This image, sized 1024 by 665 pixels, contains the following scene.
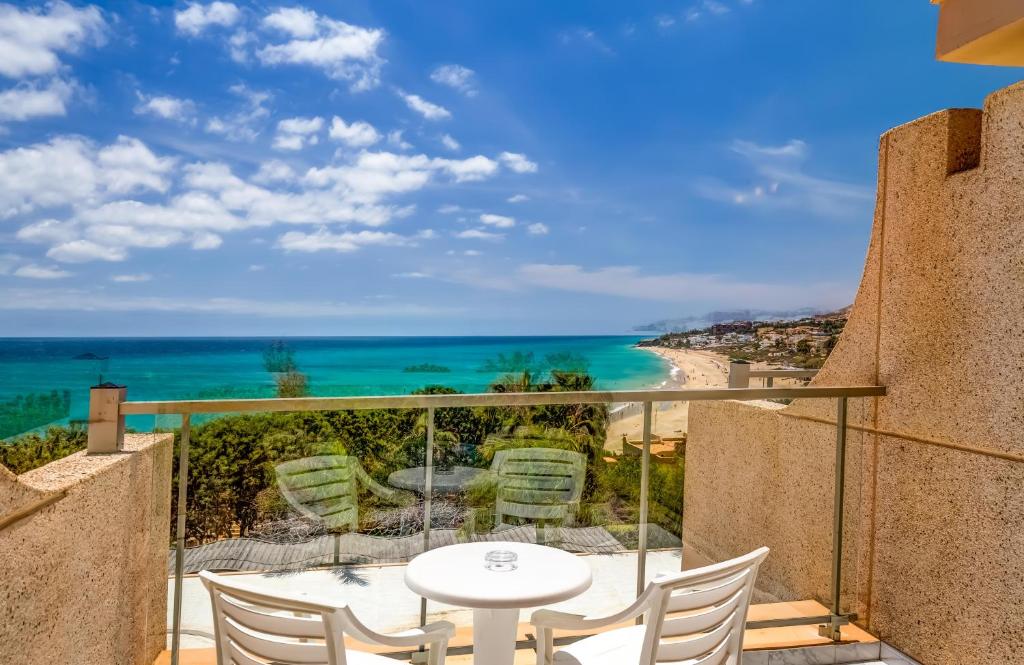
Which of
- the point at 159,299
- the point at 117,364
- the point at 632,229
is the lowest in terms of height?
the point at 117,364

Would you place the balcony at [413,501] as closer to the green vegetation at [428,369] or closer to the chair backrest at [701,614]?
the chair backrest at [701,614]

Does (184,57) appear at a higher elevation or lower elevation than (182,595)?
higher

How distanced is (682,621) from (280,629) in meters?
1.10

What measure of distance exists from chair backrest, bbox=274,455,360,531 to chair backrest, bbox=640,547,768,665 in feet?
4.82

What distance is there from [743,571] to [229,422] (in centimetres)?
200

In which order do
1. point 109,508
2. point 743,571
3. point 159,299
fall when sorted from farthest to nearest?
1. point 159,299
2. point 109,508
3. point 743,571

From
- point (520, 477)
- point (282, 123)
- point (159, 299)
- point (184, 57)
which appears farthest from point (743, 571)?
point (184, 57)

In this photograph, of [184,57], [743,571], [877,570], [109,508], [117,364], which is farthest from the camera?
[184,57]

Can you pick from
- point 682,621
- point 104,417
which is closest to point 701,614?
point 682,621

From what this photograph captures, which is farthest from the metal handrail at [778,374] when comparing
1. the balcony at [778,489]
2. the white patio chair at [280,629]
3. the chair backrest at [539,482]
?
the white patio chair at [280,629]

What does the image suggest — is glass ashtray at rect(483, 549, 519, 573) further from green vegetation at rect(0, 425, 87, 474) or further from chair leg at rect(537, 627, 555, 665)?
green vegetation at rect(0, 425, 87, 474)

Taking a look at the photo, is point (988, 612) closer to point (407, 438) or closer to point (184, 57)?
point (407, 438)

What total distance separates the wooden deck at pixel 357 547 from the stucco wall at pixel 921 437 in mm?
569

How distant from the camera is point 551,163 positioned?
56.0m
